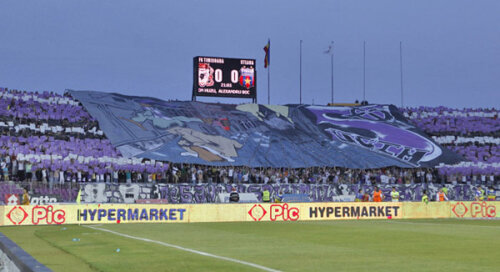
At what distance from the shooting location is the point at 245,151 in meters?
70.6

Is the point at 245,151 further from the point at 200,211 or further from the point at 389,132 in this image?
the point at 200,211

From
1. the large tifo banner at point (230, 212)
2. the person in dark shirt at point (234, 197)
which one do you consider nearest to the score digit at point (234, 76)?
the person in dark shirt at point (234, 197)

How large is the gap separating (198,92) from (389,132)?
21839 millimetres

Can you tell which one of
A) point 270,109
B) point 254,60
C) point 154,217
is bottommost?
point 154,217

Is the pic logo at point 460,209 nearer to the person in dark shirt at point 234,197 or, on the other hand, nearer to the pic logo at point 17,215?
the person in dark shirt at point 234,197

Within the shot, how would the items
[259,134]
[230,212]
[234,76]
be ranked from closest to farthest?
1. [230,212]
2. [259,134]
3. [234,76]

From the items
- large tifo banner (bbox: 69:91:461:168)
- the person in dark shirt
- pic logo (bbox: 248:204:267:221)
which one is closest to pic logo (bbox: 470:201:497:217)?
pic logo (bbox: 248:204:267:221)

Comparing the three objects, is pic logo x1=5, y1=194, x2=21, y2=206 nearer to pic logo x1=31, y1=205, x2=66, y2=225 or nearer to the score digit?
pic logo x1=31, y1=205, x2=66, y2=225

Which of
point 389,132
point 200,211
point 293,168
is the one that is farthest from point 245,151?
point 200,211

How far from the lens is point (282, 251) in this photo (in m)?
19.5

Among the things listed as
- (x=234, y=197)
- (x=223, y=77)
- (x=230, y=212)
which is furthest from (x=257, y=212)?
(x=223, y=77)

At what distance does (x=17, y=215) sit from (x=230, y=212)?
454 inches

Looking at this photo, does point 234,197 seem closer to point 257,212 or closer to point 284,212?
point 284,212

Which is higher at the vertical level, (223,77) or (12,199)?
(223,77)
